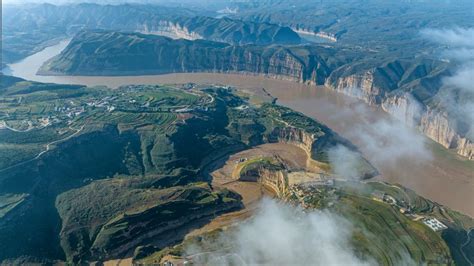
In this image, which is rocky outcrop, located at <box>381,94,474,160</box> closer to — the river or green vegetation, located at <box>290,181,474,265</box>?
the river

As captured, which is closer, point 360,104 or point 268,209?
point 268,209

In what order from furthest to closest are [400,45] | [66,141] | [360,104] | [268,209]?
[400,45] < [360,104] < [66,141] < [268,209]

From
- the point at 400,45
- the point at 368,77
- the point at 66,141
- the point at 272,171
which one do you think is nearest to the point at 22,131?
the point at 66,141

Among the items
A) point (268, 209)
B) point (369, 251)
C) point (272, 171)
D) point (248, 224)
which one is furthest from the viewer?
point (272, 171)

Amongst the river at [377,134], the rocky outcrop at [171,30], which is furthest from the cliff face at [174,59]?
the rocky outcrop at [171,30]

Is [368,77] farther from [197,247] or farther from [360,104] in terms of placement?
[197,247]

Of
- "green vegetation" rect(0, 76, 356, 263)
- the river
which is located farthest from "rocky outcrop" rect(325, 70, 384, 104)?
"green vegetation" rect(0, 76, 356, 263)

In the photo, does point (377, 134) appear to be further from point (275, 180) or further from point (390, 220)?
point (390, 220)
